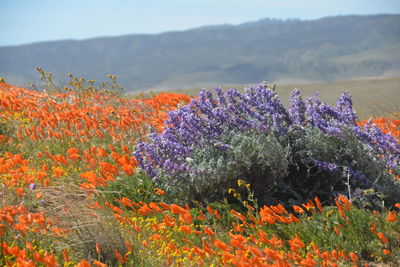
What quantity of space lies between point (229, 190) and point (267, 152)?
2.47 feet

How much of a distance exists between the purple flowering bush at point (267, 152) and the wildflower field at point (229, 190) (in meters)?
0.01

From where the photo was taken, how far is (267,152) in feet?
13.3

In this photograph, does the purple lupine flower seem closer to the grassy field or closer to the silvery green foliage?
the silvery green foliage

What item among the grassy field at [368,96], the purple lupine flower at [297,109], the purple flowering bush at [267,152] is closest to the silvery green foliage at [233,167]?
the purple flowering bush at [267,152]

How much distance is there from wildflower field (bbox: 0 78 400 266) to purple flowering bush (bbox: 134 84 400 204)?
0.04 ft

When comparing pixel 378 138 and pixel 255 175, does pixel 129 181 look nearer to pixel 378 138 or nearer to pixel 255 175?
pixel 255 175

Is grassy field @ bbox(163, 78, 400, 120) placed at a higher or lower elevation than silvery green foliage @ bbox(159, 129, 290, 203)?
lower

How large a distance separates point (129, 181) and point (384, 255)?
8.15 feet

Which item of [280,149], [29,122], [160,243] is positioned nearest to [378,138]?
[280,149]

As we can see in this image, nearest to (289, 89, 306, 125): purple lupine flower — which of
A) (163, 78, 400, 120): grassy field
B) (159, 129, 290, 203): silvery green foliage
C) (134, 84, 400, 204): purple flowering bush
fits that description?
(134, 84, 400, 204): purple flowering bush

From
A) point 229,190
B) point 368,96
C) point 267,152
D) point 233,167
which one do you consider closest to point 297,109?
point 267,152

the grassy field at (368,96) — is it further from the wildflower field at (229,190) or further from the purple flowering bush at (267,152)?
the wildflower field at (229,190)

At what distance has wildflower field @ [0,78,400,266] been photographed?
3.38m

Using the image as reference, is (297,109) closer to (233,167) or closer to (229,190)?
(233,167)
